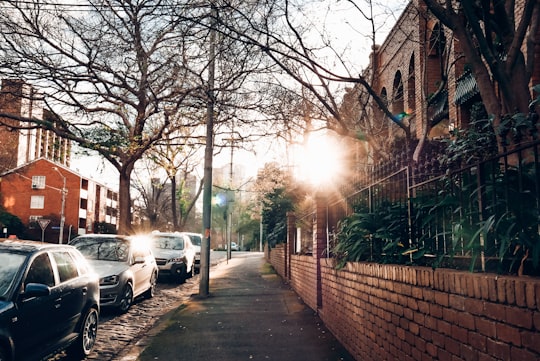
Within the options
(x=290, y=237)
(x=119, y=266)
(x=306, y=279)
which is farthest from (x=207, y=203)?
(x=306, y=279)

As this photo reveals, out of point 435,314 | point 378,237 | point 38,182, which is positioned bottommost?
point 435,314

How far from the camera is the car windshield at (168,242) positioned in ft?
61.4

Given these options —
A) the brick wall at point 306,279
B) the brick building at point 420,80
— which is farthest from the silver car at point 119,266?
the brick building at point 420,80

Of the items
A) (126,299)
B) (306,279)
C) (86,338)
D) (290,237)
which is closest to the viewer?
(86,338)

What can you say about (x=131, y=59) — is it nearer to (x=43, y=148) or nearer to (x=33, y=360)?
(x=33, y=360)

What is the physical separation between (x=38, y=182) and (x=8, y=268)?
61.5 meters

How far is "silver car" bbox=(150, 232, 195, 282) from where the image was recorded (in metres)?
17.4

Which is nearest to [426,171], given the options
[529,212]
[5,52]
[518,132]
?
[518,132]

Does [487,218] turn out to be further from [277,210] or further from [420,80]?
[277,210]

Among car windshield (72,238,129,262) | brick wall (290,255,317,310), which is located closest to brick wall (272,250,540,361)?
brick wall (290,255,317,310)

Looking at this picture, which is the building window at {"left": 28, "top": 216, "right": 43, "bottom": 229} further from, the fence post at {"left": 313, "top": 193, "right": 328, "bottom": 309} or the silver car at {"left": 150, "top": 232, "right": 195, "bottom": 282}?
the fence post at {"left": 313, "top": 193, "right": 328, "bottom": 309}

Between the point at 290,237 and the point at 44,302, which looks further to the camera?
the point at 290,237

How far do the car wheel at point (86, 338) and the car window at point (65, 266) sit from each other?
0.62 metres

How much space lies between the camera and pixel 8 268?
217 inches
